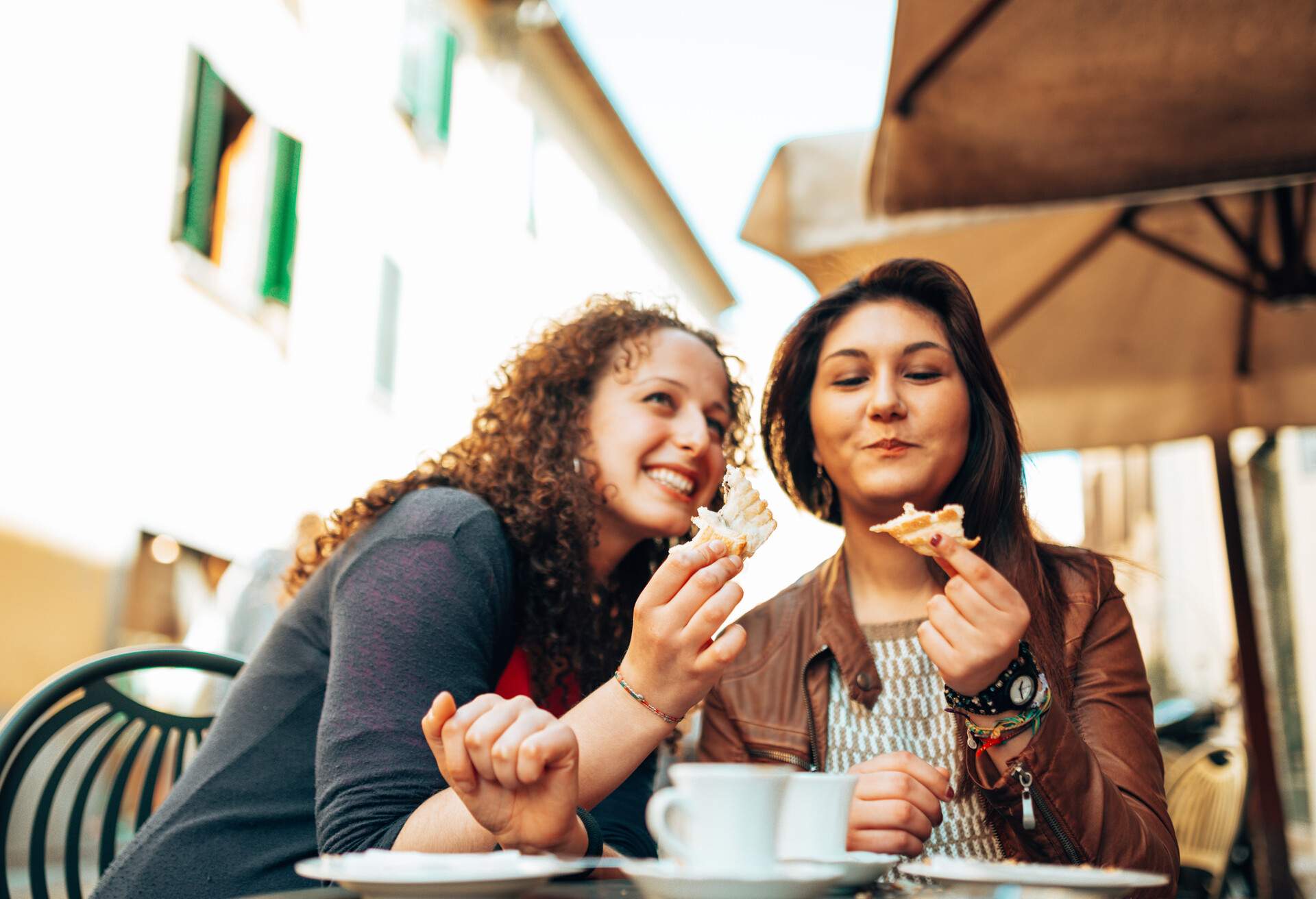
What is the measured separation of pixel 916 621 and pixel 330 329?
10.5 m

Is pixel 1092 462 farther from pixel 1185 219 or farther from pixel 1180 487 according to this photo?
pixel 1185 219

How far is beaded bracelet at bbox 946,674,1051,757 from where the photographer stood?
1855 millimetres

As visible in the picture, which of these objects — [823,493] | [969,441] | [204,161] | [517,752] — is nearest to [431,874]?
[517,752]

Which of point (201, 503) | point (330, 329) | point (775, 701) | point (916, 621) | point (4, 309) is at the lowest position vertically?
point (775, 701)

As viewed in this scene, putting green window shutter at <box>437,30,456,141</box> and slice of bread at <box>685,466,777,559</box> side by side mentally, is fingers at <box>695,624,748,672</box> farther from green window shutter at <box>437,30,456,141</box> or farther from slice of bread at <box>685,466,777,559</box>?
green window shutter at <box>437,30,456,141</box>

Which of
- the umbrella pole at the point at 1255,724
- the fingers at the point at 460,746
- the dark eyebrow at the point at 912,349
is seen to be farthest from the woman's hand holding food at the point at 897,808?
the umbrella pole at the point at 1255,724

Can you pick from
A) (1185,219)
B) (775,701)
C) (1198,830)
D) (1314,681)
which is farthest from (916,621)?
(1314,681)

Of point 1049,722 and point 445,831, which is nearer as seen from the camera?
point 445,831

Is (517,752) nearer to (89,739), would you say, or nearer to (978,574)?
(978,574)

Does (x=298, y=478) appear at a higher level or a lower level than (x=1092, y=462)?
lower

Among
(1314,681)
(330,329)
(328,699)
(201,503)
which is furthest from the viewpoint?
(330,329)

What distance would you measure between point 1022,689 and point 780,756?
0.89 meters

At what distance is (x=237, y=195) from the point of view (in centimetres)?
1088

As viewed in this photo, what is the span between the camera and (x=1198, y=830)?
13.5 feet
